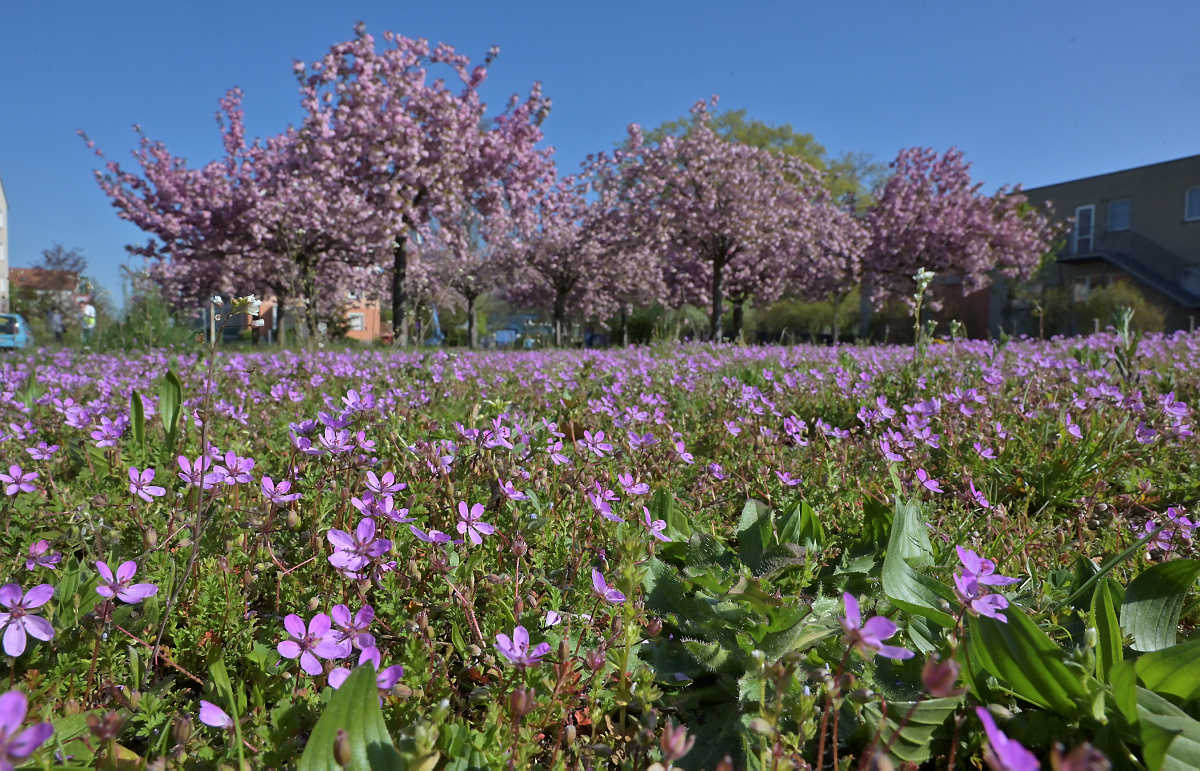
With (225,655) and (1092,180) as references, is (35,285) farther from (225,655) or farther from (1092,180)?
(1092,180)

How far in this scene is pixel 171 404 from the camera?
8.23ft

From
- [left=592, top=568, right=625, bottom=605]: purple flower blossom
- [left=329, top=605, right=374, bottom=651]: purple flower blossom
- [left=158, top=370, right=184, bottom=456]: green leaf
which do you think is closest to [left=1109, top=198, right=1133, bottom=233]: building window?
[left=592, top=568, right=625, bottom=605]: purple flower blossom

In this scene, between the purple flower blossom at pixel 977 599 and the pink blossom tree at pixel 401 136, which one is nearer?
the purple flower blossom at pixel 977 599

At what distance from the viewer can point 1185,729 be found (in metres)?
0.88

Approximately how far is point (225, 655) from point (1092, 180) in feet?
144

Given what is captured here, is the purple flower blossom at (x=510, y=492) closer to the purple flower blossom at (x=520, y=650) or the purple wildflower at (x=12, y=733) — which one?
the purple flower blossom at (x=520, y=650)

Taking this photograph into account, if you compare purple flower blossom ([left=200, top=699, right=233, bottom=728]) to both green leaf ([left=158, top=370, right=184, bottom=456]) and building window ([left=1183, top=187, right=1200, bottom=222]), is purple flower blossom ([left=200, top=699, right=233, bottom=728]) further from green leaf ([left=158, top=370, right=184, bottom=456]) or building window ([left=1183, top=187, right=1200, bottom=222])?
building window ([left=1183, top=187, right=1200, bottom=222])

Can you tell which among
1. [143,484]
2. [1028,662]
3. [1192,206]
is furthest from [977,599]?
[1192,206]

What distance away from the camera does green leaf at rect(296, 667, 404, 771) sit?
0.85 meters

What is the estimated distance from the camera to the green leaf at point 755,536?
151cm

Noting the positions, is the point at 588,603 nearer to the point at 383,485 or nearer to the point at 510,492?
the point at 510,492

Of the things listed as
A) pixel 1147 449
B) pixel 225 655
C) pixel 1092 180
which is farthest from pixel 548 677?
pixel 1092 180

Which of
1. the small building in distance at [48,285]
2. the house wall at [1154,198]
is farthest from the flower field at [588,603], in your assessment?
the small building in distance at [48,285]

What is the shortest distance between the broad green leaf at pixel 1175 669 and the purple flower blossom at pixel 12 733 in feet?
4.55
